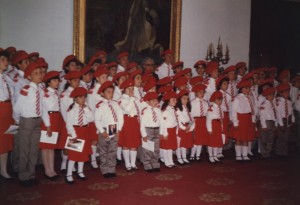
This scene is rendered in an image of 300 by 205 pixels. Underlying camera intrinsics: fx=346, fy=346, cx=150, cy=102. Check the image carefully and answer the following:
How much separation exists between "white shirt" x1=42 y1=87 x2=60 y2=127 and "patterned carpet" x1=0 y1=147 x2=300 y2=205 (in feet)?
2.97

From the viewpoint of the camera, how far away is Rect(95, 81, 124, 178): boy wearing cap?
514cm

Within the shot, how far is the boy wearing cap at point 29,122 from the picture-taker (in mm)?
4730

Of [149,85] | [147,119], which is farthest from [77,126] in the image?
[149,85]

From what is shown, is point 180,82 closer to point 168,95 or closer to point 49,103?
point 168,95

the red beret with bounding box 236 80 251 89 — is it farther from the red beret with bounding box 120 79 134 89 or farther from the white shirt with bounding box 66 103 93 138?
the white shirt with bounding box 66 103 93 138

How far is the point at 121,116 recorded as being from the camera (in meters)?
5.30

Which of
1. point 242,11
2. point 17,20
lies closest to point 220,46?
point 242,11

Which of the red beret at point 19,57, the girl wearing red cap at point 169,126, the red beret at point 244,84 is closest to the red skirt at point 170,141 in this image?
the girl wearing red cap at point 169,126

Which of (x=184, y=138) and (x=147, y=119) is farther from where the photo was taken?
(x=184, y=138)

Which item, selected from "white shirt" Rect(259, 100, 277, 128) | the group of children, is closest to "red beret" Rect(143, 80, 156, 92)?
the group of children

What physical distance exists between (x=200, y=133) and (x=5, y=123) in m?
3.22

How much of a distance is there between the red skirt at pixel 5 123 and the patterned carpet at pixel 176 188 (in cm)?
52

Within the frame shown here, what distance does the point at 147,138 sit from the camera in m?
5.55

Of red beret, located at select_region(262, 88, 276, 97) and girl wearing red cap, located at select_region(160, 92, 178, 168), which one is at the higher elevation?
red beret, located at select_region(262, 88, 276, 97)
